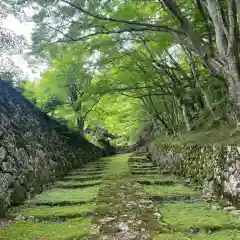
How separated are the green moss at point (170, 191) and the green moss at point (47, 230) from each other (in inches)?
101

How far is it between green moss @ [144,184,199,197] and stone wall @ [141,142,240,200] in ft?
1.53

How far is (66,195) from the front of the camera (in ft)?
23.3

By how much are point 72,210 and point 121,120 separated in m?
17.1

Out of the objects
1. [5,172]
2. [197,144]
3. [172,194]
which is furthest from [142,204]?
[197,144]

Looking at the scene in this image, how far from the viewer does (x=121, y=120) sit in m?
22.6

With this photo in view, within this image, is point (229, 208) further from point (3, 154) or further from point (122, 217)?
point (3, 154)

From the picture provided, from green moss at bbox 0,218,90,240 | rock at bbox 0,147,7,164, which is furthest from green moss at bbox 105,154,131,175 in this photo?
green moss at bbox 0,218,90,240

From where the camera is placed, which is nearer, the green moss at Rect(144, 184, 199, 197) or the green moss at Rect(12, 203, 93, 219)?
the green moss at Rect(12, 203, 93, 219)

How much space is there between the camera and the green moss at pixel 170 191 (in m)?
6.80

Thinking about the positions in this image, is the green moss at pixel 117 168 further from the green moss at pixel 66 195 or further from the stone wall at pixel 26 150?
the green moss at pixel 66 195

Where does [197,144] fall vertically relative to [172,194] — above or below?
above

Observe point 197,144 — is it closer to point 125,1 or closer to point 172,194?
point 172,194

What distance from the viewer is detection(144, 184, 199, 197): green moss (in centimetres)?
680

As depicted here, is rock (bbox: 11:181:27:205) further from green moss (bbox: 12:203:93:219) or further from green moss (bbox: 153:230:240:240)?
green moss (bbox: 153:230:240:240)
